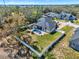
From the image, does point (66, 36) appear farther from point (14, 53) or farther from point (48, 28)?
point (14, 53)

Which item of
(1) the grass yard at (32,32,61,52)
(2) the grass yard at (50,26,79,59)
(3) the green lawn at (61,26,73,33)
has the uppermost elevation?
(1) the grass yard at (32,32,61,52)

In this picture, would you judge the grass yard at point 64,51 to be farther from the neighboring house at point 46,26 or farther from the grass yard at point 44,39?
the neighboring house at point 46,26

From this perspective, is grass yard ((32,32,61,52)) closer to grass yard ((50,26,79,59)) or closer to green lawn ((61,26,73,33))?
grass yard ((50,26,79,59))

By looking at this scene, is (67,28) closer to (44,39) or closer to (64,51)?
(44,39)

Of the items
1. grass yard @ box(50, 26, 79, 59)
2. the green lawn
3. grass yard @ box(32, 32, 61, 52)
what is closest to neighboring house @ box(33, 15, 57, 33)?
grass yard @ box(32, 32, 61, 52)

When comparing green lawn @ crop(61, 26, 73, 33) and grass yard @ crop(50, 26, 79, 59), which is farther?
green lawn @ crop(61, 26, 73, 33)

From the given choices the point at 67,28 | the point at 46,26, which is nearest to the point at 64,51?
the point at 46,26

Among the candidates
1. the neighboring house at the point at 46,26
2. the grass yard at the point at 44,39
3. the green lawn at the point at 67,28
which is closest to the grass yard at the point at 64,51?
the grass yard at the point at 44,39

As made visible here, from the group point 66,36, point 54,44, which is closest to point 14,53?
point 54,44
